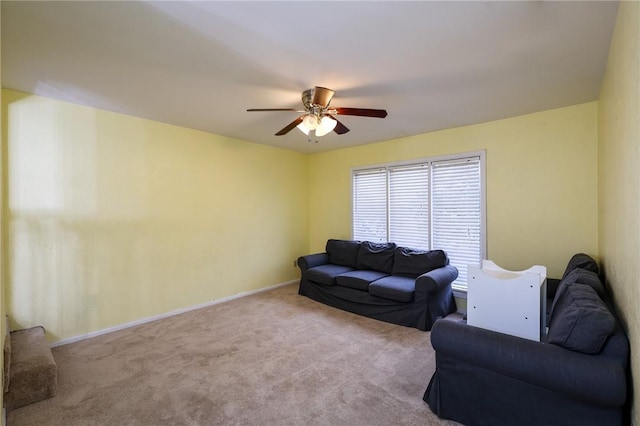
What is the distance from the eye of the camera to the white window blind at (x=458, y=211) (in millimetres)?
3889

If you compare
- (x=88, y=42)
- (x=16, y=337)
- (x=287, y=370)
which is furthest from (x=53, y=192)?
(x=287, y=370)

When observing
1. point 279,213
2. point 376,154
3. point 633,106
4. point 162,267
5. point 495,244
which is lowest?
point 162,267

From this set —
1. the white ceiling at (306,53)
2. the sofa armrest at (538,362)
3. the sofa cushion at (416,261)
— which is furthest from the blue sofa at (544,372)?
the sofa cushion at (416,261)

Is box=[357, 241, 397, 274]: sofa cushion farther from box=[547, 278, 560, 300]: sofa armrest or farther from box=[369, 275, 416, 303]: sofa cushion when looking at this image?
box=[547, 278, 560, 300]: sofa armrest

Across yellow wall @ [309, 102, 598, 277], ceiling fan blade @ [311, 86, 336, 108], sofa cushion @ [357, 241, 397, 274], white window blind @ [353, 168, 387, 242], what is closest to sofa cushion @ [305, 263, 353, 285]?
sofa cushion @ [357, 241, 397, 274]

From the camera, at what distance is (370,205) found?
4969 mm

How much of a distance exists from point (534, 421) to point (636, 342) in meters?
0.71

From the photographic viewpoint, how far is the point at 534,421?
5.43ft

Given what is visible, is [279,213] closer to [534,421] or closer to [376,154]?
→ [376,154]

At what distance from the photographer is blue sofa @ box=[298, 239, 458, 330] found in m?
3.44

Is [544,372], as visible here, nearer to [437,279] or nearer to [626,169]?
[626,169]

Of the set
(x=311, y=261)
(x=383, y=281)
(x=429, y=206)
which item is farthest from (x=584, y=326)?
(x=311, y=261)

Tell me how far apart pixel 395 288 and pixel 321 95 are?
7.76 feet

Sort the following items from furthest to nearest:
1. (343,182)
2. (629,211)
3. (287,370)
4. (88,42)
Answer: (343,182) < (287,370) < (88,42) < (629,211)
